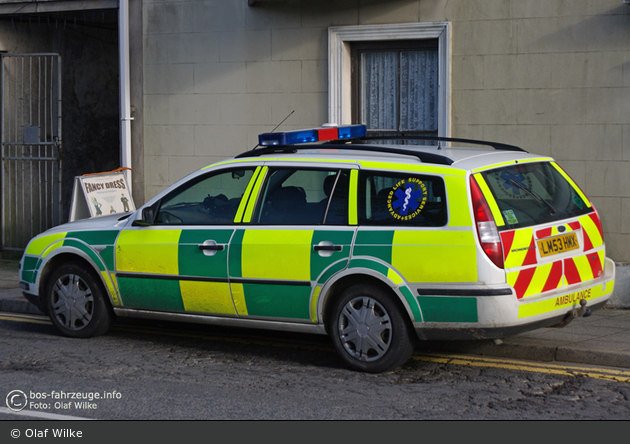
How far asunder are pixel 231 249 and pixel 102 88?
7.24 meters

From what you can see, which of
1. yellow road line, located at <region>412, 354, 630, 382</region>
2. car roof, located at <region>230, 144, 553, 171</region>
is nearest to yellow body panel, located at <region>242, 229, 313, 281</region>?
car roof, located at <region>230, 144, 553, 171</region>

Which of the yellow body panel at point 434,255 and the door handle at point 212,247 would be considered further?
the door handle at point 212,247

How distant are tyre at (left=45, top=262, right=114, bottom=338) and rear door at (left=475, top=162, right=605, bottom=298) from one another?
11.5 feet

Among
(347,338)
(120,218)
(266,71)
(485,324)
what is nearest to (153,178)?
(266,71)

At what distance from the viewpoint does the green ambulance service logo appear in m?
5.57

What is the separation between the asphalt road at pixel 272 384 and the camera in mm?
4965

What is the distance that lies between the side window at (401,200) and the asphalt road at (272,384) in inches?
45.1

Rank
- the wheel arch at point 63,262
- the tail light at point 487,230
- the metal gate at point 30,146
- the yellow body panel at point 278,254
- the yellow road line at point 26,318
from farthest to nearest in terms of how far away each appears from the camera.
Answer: the metal gate at point 30,146 < the yellow road line at point 26,318 < the wheel arch at point 63,262 < the yellow body panel at point 278,254 < the tail light at point 487,230

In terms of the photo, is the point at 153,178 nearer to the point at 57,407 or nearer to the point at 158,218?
the point at 158,218

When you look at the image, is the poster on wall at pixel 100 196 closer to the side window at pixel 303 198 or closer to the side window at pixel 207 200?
the side window at pixel 207 200

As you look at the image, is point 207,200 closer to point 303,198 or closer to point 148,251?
point 148,251

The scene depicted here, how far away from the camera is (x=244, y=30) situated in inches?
399

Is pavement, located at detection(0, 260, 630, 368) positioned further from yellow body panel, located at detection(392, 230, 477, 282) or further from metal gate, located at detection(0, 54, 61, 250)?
metal gate, located at detection(0, 54, 61, 250)

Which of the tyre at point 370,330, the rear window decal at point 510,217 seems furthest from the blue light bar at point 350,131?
the rear window decal at point 510,217
